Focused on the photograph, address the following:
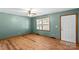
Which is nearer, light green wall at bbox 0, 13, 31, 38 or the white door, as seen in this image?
light green wall at bbox 0, 13, 31, 38

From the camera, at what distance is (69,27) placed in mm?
2568

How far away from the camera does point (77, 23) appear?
8.27ft

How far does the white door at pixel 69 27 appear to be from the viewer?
254cm

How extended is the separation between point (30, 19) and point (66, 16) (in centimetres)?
124

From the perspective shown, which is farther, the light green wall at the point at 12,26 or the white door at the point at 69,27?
the white door at the point at 69,27

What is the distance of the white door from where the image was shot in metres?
2.54

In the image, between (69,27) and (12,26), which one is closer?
(12,26)
